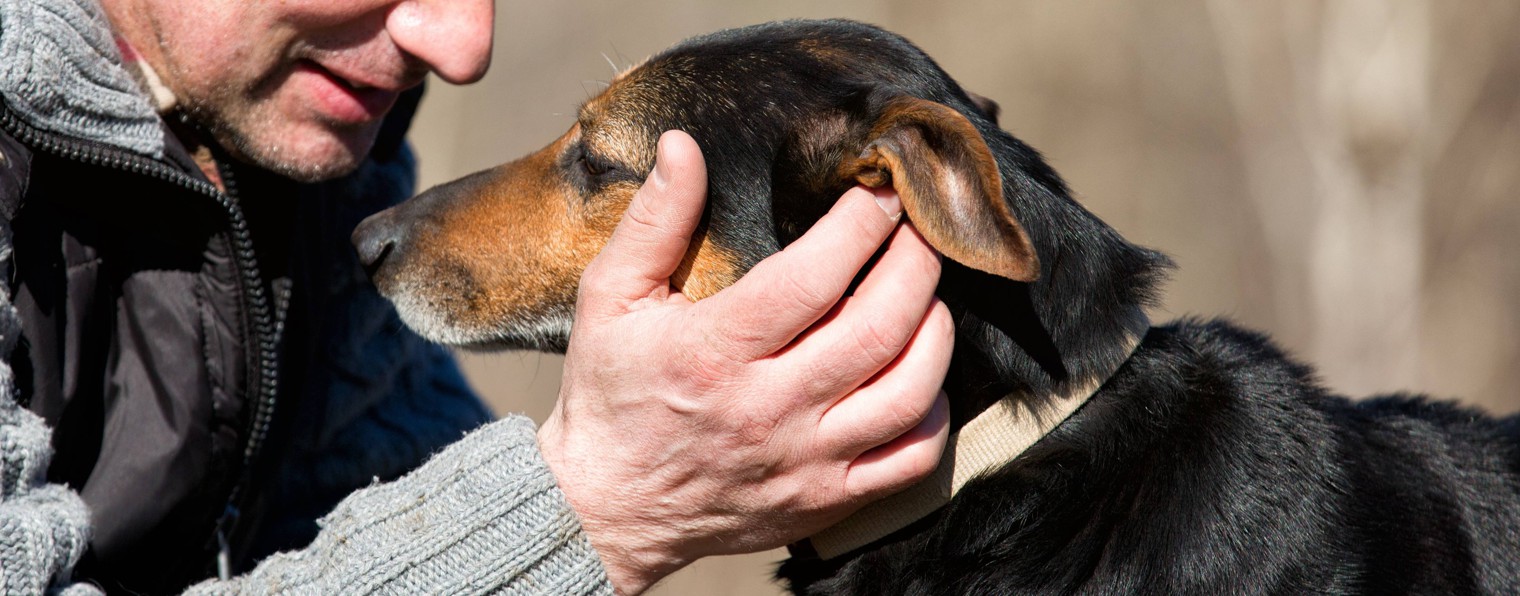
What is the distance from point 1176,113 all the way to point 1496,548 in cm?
616

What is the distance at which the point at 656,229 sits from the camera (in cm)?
197

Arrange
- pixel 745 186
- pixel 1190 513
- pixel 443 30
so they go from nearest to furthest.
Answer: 1. pixel 1190 513
2. pixel 745 186
3. pixel 443 30

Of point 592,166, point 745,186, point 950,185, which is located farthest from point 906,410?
point 592,166

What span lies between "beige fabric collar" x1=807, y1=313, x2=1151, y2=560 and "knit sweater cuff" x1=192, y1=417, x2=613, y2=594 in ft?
1.80

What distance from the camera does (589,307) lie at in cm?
199

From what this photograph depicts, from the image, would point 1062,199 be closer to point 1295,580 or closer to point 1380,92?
point 1295,580

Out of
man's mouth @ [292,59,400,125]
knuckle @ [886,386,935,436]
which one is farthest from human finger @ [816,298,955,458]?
man's mouth @ [292,59,400,125]

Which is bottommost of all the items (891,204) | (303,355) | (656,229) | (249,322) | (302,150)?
(303,355)

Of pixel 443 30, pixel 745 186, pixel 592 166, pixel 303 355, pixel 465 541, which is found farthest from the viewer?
pixel 303 355

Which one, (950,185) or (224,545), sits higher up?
(950,185)

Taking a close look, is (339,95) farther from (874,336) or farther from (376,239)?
(874,336)

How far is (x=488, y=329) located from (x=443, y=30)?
0.70m

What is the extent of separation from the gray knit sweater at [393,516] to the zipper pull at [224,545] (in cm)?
65

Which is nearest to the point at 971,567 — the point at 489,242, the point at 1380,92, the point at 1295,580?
the point at 1295,580
